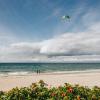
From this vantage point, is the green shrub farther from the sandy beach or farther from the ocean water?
the ocean water

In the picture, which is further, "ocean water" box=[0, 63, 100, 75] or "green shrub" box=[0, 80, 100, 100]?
"ocean water" box=[0, 63, 100, 75]

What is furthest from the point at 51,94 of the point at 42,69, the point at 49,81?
the point at 42,69

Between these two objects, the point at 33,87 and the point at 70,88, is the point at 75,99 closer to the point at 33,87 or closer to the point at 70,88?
the point at 70,88

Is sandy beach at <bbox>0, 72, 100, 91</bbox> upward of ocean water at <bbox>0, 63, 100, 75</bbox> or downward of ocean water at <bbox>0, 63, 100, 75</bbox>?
downward

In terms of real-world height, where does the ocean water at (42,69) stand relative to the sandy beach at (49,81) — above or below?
above

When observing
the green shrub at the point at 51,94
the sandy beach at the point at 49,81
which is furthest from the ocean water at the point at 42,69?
the green shrub at the point at 51,94

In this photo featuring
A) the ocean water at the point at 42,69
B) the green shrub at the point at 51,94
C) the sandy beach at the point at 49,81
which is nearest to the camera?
the green shrub at the point at 51,94

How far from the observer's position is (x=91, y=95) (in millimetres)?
6703

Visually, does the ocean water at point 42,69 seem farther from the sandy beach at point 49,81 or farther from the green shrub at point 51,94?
the green shrub at point 51,94

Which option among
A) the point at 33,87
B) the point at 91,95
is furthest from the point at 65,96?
the point at 33,87

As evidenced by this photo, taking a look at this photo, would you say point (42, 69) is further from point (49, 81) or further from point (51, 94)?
point (51, 94)

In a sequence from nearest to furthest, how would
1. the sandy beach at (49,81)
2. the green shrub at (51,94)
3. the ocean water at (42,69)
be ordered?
1. the green shrub at (51,94)
2. the sandy beach at (49,81)
3. the ocean water at (42,69)

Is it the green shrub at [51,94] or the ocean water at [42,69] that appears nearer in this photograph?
the green shrub at [51,94]

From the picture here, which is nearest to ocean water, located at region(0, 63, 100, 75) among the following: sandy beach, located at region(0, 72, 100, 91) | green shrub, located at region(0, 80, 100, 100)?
sandy beach, located at region(0, 72, 100, 91)
